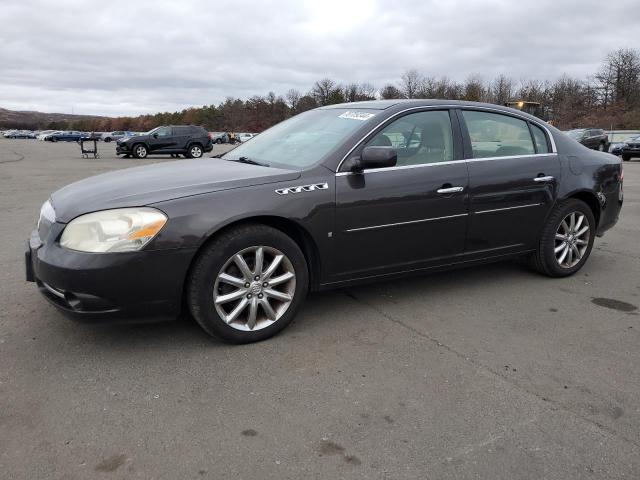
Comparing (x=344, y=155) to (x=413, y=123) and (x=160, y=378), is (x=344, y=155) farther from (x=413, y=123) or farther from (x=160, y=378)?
(x=160, y=378)

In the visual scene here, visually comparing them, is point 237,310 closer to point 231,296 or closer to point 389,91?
point 231,296

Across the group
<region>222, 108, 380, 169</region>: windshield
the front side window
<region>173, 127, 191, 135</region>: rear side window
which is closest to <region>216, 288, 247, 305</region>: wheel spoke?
<region>222, 108, 380, 169</region>: windshield

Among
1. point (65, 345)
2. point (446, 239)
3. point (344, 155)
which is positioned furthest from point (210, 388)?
point (446, 239)

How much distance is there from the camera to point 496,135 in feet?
14.5

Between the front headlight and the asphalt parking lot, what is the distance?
69 centimetres

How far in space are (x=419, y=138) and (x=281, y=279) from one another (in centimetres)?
155

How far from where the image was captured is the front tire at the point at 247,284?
3146 millimetres

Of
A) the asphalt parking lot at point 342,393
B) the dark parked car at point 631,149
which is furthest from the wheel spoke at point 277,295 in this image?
the dark parked car at point 631,149

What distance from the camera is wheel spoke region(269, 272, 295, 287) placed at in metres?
3.36

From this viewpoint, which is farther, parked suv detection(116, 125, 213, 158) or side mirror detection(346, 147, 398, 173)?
parked suv detection(116, 125, 213, 158)

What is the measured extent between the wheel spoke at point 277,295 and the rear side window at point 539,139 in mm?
2655

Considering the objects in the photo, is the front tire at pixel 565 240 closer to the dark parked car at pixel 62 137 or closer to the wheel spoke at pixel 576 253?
the wheel spoke at pixel 576 253

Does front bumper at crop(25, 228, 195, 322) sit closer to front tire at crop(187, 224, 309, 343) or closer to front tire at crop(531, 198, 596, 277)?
front tire at crop(187, 224, 309, 343)

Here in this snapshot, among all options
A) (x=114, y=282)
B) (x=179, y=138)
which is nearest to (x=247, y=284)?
(x=114, y=282)
